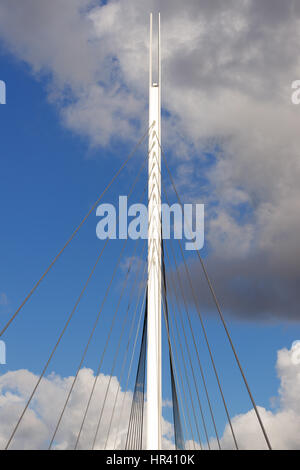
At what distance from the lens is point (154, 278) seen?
14.2m

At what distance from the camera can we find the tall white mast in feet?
39.7

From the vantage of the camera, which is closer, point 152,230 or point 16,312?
point 16,312

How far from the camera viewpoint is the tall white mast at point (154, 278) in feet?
39.7

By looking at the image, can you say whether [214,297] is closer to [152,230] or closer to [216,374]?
[216,374]
